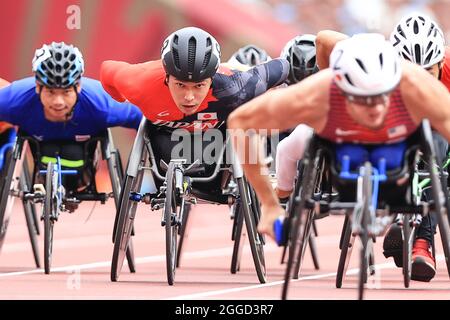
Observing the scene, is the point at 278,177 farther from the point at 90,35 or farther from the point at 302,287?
the point at 90,35

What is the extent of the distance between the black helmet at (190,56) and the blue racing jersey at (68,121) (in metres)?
1.57

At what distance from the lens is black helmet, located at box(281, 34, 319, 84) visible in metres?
13.5

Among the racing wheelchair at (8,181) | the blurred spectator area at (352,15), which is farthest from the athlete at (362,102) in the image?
the blurred spectator area at (352,15)

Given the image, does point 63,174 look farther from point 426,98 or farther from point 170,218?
point 426,98

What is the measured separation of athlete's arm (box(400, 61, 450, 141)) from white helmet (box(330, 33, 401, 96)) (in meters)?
0.10

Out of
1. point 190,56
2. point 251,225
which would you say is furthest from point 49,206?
point 190,56

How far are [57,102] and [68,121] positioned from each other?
211 millimetres

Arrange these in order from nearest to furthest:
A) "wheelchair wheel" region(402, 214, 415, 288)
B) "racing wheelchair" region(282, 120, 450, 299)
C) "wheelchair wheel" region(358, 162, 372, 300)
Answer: "wheelchair wheel" region(358, 162, 372, 300)
"racing wheelchair" region(282, 120, 450, 299)
"wheelchair wheel" region(402, 214, 415, 288)

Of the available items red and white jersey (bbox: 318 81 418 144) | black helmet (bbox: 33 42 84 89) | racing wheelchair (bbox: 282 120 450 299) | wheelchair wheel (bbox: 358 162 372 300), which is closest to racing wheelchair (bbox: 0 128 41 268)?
black helmet (bbox: 33 42 84 89)

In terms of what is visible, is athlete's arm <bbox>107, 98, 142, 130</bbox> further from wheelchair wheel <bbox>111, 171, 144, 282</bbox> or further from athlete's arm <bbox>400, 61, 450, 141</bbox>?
athlete's arm <bbox>400, 61, 450, 141</bbox>

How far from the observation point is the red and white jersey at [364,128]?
8.96m

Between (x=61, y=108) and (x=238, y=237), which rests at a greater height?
(x=61, y=108)

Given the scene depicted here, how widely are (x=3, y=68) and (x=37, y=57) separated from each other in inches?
401

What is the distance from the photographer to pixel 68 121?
A: 12883 mm
